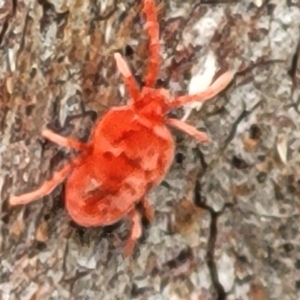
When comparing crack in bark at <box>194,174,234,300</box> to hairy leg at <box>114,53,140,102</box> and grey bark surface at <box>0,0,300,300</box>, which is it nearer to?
grey bark surface at <box>0,0,300,300</box>

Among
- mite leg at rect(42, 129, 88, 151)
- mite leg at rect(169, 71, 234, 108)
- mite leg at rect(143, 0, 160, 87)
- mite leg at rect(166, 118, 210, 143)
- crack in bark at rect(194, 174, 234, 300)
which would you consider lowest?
crack in bark at rect(194, 174, 234, 300)

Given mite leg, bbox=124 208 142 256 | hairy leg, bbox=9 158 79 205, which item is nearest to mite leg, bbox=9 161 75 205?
hairy leg, bbox=9 158 79 205

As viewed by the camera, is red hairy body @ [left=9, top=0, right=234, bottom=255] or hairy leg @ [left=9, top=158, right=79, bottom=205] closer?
red hairy body @ [left=9, top=0, right=234, bottom=255]

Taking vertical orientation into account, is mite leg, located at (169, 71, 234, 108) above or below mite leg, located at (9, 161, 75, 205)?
above

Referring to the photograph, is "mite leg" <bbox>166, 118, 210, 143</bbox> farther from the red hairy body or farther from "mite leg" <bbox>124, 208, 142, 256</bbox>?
"mite leg" <bbox>124, 208, 142, 256</bbox>

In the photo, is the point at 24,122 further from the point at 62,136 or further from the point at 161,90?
the point at 161,90

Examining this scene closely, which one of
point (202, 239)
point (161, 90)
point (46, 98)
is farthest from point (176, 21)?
point (202, 239)
